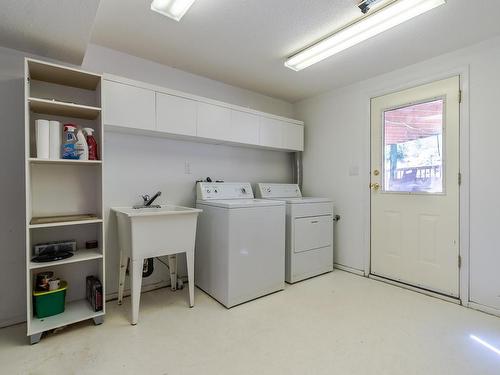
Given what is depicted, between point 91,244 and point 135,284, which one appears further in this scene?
point 91,244

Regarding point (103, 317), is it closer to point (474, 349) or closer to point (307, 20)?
point (474, 349)

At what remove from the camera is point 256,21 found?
6.22 feet

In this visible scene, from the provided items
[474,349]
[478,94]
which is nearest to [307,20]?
[478,94]

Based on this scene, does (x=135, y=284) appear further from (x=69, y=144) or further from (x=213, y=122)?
(x=213, y=122)

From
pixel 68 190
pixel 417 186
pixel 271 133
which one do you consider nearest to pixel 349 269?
pixel 417 186

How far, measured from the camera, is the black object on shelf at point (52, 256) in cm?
175

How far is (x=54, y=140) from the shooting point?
5.87 feet

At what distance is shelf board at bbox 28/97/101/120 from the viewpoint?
1.77 metres

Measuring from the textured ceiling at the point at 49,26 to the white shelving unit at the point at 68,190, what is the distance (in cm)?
20

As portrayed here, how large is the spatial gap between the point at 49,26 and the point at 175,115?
101 cm

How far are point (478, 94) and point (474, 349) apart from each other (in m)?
1.96


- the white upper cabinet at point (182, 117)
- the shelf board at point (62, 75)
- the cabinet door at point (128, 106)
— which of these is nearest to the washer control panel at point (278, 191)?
the white upper cabinet at point (182, 117)

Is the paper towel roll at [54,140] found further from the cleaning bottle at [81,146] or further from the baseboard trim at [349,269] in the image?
the baseboard trim at [349,269]

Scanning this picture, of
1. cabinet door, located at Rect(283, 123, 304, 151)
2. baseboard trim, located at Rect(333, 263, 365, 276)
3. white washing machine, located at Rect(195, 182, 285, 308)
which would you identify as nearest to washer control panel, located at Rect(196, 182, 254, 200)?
white washing machine, located at Rect(195, 182, 285, 308)
